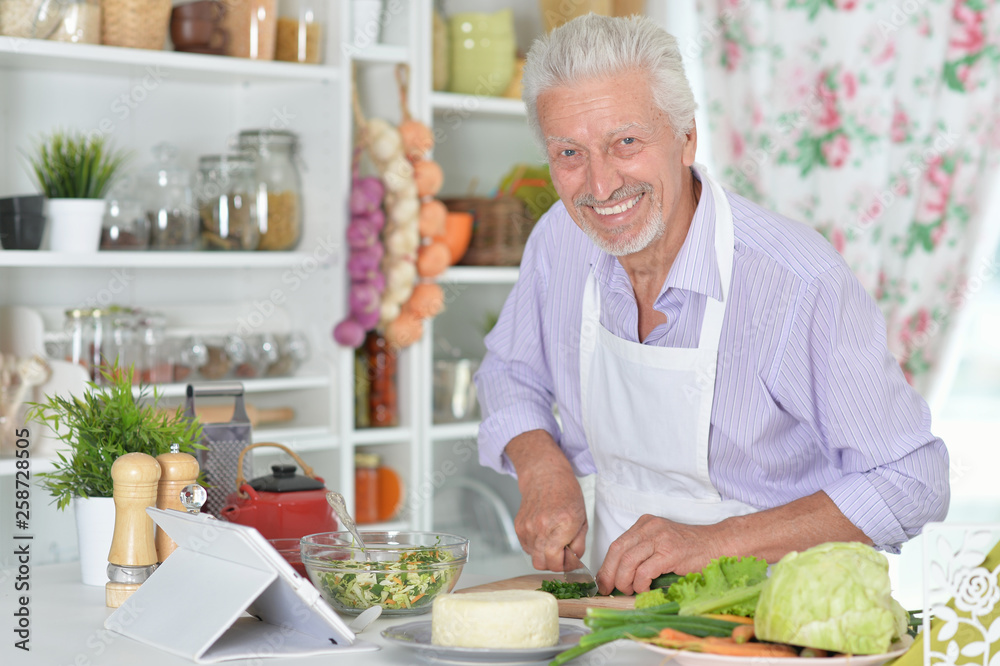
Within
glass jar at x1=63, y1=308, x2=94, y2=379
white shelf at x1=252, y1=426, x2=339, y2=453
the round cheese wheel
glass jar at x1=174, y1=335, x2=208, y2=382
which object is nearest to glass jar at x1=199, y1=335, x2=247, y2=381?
glass jar at x1=174, y1=335, x2=208, y2=382

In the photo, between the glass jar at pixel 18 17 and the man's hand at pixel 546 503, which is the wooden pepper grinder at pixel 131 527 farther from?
the glass jar at pixel 18 17

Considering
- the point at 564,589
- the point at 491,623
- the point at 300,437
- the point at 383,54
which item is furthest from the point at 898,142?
the point at 491,623

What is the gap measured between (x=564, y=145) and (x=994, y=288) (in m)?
1.81

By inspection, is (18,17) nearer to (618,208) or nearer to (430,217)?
(430,217)

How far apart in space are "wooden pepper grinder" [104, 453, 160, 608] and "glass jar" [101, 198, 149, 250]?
3.62 feet

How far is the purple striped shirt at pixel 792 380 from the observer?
141 cm

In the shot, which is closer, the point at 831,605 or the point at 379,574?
the point at 831,605

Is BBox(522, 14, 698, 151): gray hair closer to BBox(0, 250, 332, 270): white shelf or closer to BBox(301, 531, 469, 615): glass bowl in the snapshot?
BBox(301, 531, 469, 615): glass bowl

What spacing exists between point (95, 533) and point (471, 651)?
609 mm

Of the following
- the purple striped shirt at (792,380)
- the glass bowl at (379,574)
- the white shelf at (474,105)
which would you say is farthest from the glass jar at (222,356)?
the glass bowl at (379,574)

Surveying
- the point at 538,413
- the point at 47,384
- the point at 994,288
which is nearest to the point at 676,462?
the point at 538,413

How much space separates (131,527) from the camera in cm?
129

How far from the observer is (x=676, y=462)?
1592 millimetres

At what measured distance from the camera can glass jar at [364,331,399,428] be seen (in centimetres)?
267
